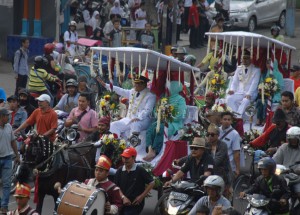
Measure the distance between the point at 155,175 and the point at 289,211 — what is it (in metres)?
3.13

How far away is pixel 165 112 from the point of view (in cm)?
1972

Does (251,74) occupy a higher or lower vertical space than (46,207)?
higher

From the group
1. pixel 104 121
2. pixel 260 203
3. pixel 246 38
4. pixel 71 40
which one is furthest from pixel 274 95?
pixel 71 40

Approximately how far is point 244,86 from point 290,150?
5600 millimetres

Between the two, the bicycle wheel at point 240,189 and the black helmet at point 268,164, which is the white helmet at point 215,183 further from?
the bicycle wheel at point 240,189

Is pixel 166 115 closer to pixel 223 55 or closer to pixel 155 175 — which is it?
pixel 155 175

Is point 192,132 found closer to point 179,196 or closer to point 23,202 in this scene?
point 179,196

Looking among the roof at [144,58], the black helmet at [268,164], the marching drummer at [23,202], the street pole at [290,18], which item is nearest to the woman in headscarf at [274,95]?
the roof at [144,58]

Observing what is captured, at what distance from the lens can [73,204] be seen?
15.2m

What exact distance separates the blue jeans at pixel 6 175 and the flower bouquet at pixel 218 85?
5850 millimetres

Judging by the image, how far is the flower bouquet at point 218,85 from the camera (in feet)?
76.4

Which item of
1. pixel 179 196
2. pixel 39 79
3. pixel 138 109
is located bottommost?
pixel 179 196

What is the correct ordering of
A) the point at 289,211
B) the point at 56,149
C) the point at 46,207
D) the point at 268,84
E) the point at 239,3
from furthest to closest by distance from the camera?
the point at 239,3 < the point at 268,84 < the point at 46,207 < the point at 56,149 < the point at 289,211

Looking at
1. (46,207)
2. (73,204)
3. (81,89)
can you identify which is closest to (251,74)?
(81,89)
